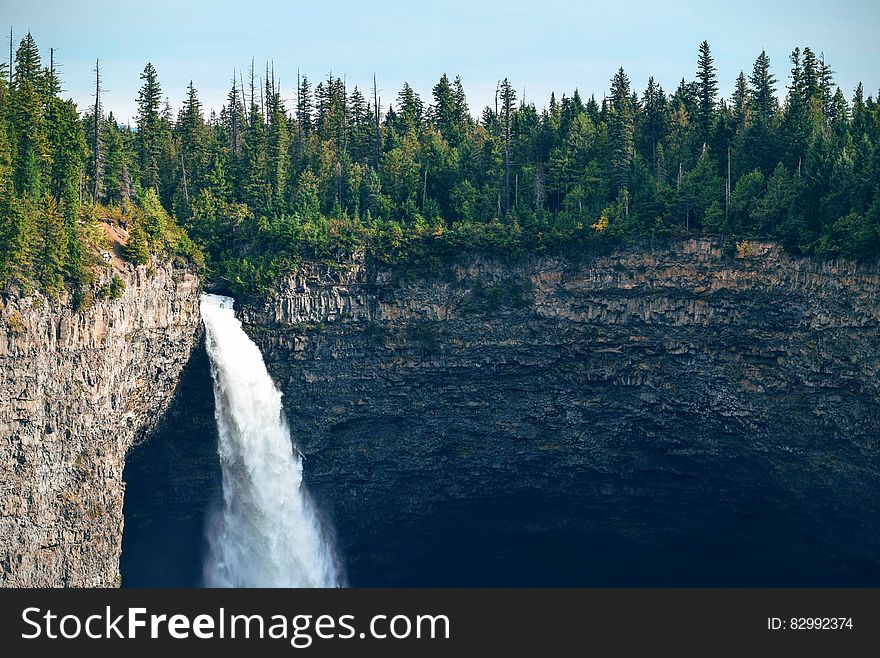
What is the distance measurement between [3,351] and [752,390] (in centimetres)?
3323

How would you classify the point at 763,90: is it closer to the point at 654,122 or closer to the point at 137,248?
the point at 654,122

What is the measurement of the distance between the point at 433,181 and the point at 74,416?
2577cm

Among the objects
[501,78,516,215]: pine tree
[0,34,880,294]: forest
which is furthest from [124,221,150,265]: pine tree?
[501,78,516,215]: pine tree

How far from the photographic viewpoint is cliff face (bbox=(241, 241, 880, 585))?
62.0 meters

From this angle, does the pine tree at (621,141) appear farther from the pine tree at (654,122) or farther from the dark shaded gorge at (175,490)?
the dark shaded gorge at (175,490)

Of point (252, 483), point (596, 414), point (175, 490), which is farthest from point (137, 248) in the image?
point (596, 414)

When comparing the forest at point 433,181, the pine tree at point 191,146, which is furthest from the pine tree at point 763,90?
the pine tree at point 191,146

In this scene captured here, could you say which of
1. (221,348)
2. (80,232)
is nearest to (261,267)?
(221,348)

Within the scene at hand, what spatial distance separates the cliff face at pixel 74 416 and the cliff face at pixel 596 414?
635 cm

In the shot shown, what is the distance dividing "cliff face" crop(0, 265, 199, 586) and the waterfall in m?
2.87

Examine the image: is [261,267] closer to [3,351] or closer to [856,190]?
[3,351]

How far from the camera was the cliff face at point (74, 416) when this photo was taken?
177 feet

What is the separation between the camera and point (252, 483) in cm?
6531

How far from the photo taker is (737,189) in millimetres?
65125
